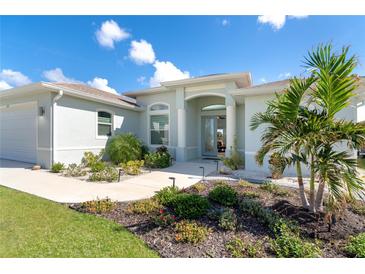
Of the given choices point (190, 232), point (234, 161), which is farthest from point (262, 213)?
point (234, 161)

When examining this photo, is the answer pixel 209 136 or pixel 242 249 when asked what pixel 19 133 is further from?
pixel 242 249

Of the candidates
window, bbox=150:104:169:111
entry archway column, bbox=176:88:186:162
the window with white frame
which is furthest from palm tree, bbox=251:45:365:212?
window, bbox=150:104:169:111

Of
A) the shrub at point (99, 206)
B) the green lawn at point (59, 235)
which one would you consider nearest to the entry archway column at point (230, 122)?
the shrub at point (99, 206)

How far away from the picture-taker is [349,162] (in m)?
3.21

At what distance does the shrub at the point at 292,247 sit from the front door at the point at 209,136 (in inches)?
373

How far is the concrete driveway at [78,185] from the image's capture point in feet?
16.3

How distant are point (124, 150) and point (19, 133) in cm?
589

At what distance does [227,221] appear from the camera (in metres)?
3.42

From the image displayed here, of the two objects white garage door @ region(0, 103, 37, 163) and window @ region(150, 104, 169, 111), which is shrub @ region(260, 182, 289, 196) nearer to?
window @ region(150, 104, 169, 111)

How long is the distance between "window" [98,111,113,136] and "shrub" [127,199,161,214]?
718 centimetres

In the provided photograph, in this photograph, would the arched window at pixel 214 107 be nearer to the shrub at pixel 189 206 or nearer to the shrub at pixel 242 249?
the shrub at pixel 189 206
